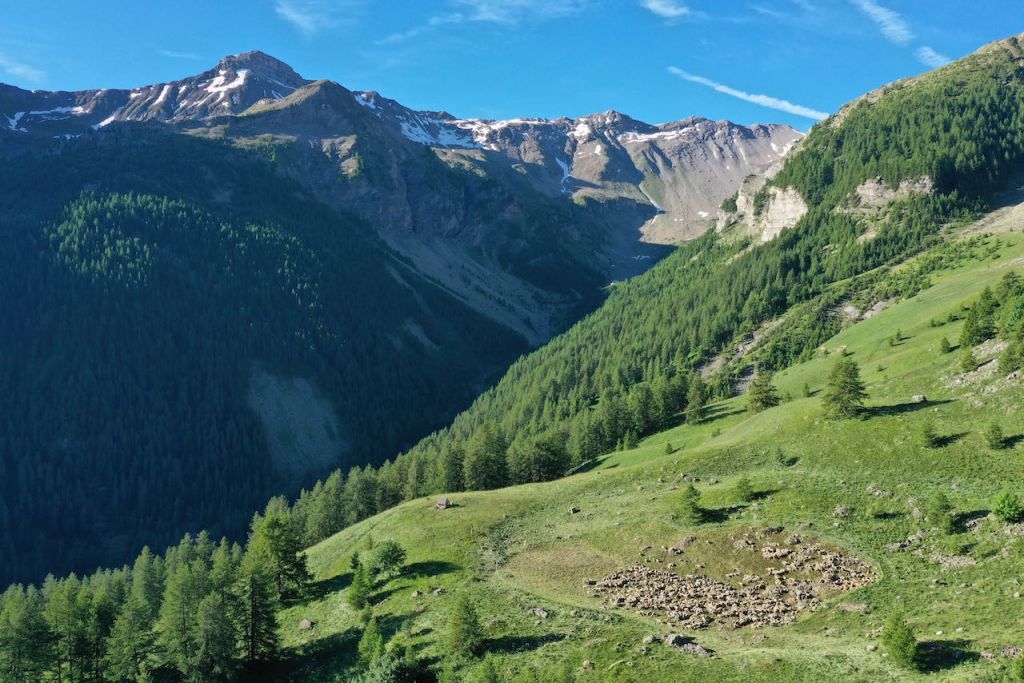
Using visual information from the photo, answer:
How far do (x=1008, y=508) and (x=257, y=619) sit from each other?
189 ft

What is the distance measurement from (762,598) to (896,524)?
1151 cm

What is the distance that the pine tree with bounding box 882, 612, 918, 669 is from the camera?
1157 inches

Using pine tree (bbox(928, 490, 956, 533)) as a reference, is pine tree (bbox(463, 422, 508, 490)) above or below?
above

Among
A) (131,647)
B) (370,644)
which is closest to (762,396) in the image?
(370,644)

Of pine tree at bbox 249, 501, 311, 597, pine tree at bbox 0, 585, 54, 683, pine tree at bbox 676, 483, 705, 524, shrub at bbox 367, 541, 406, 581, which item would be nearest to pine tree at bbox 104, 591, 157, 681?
pine tree at bbox 0, 585, 54, 683

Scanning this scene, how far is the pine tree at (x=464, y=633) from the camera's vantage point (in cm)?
4256

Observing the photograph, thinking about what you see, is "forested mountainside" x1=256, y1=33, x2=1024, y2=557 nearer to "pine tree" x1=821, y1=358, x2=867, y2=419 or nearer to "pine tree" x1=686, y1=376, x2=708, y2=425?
"pine tree" x1=686, y1=376, x2=708, y2=425

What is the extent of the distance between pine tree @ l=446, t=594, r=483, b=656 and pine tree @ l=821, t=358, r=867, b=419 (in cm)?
4225

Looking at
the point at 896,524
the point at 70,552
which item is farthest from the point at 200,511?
the point at 896,524

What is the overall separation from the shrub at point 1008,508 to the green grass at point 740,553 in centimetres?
94

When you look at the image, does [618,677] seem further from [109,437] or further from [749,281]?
[109,437]

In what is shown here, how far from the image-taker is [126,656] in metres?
55.4

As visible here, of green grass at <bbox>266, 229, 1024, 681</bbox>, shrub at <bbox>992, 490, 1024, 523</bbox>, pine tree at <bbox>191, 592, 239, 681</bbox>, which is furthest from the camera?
pine tree at <bbox>191, 592, 239, 681</bbox>

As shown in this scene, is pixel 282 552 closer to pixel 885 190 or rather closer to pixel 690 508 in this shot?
pixel 690 508
